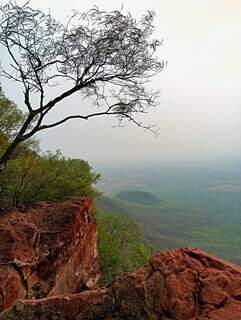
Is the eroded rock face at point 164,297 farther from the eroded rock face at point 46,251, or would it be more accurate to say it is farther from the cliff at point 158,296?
the eroded rock face at point 46,251

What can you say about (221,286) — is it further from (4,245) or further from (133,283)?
(4,245)

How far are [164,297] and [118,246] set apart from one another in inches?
1135

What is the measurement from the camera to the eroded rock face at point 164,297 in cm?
894

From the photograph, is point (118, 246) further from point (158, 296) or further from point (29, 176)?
point (158, 296)

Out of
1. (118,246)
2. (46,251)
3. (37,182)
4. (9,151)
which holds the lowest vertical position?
(118,246)

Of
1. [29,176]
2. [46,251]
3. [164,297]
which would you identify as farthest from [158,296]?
[29,176]

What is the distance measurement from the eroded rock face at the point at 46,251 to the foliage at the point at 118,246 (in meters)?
11.6

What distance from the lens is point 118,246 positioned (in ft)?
124

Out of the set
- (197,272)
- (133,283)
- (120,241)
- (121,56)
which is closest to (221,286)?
(197,272)

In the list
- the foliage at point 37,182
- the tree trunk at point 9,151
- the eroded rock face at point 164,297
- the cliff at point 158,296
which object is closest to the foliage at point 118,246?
the foliage at point 37,182

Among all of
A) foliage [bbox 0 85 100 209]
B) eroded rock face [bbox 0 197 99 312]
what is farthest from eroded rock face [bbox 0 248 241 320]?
foliage [bbox 0 85 100 209]

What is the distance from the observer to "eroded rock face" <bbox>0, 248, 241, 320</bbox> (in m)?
8.94

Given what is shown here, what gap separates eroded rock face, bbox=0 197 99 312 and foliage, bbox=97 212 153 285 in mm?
11618

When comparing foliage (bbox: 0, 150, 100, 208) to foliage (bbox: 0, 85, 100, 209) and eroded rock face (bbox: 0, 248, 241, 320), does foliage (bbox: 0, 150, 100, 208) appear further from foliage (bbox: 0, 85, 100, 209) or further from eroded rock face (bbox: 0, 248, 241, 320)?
eroded rock face (bbox: 0, 248, 241, 320)
